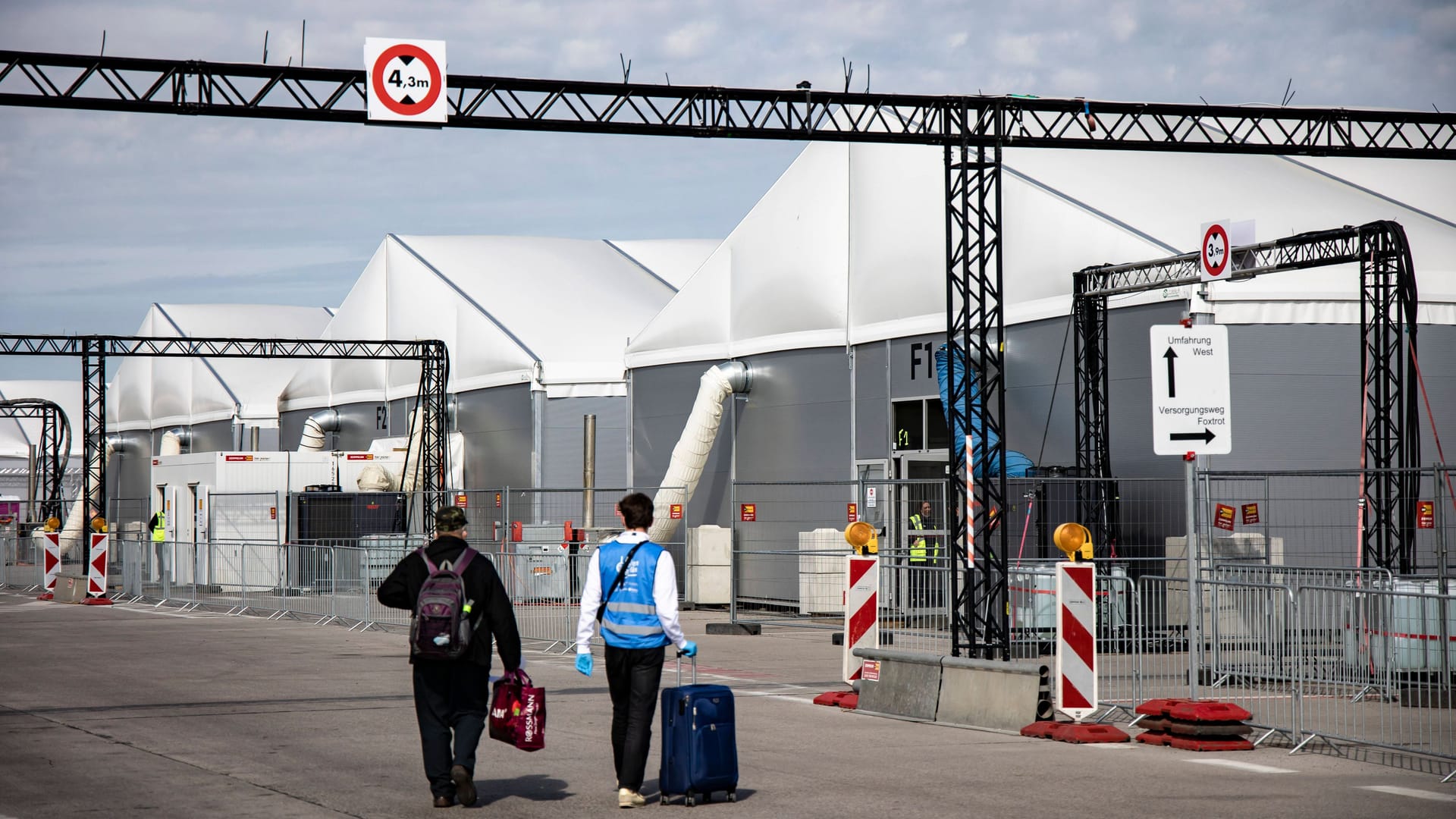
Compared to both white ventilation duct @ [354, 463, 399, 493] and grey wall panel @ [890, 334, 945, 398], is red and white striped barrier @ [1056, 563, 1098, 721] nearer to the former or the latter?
grey wall panel @ [890, 334, 945, 398]

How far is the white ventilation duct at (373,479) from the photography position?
39469 millimetres

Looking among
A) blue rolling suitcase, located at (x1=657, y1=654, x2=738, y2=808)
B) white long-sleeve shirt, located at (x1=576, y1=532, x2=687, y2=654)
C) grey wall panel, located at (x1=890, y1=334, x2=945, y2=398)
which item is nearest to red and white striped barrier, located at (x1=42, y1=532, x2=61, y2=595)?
grey wall panel, located at (x1=890, y1=334, x2=945, y2=398)

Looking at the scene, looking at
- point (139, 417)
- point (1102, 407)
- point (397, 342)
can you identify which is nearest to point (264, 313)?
point (139, 417)

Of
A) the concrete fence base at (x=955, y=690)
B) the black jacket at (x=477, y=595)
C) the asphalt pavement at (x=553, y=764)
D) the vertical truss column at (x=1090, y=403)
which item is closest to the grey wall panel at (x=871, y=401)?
the vertical truss column at (x=1090, y=403)

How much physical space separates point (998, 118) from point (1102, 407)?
8.32 meters

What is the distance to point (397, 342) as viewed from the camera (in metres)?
40.0

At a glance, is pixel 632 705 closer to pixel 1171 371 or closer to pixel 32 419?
pixel 1171 371

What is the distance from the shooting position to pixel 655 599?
367 inches

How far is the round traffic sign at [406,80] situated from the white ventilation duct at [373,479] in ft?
80.1

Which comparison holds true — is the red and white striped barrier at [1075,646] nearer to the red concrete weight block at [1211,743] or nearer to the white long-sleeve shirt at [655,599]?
the red concrete weight block at [1211,743]

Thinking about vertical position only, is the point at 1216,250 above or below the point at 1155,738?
above

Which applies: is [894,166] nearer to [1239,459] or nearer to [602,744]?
[1239,459]

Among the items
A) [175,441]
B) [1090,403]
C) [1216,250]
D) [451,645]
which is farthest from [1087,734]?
[175,441]

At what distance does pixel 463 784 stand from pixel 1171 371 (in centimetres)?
636
